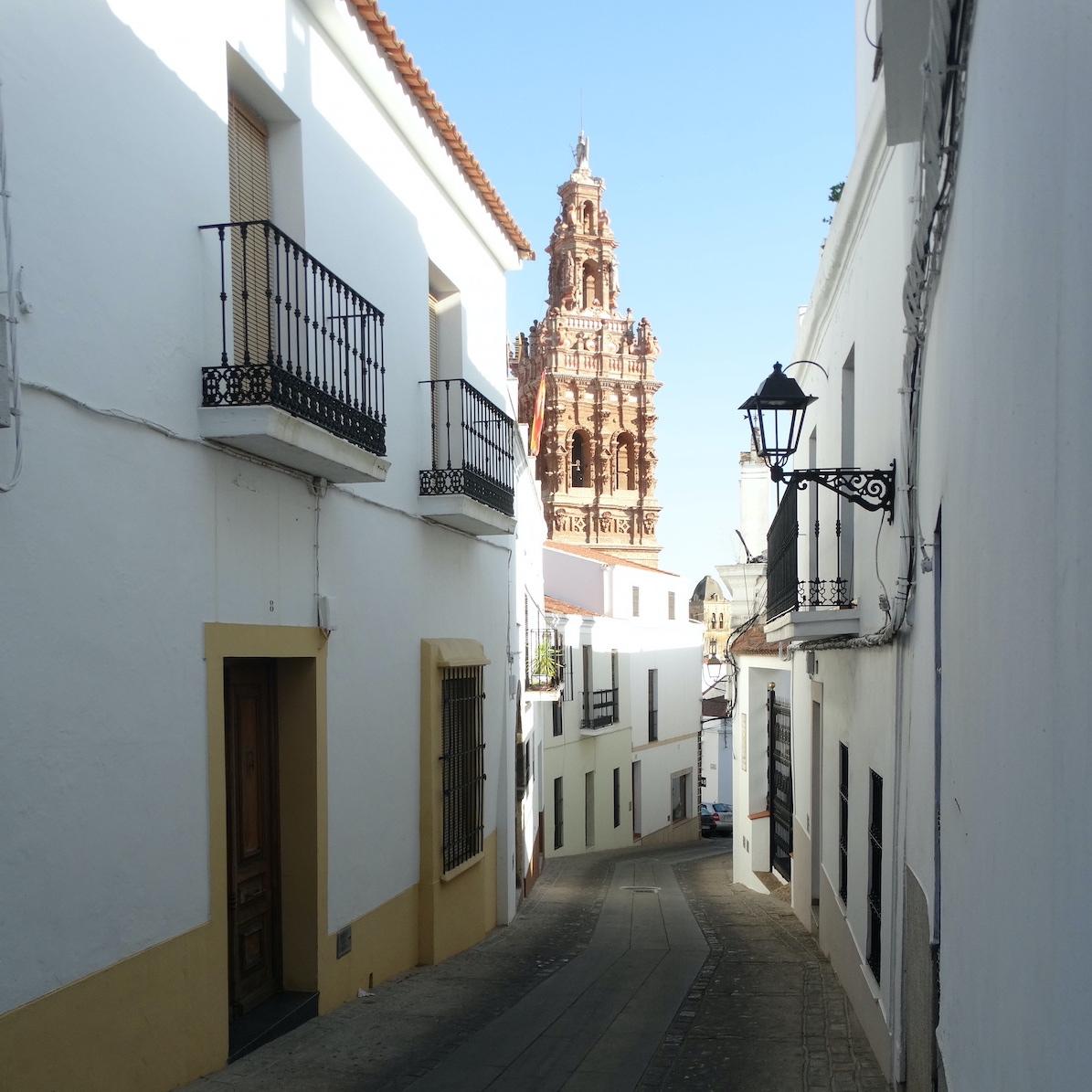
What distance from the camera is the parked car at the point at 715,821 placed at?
37281mm

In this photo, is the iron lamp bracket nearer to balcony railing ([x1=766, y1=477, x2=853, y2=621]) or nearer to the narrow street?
balcony railing ([x1=766, y1=477, x2=853, y2=621])

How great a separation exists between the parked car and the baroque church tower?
475 inches

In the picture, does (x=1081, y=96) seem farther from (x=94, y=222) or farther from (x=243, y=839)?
(x=243, y=839)

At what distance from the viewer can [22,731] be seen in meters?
4.62

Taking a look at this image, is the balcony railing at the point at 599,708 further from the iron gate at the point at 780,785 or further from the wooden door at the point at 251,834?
the wooden door at the point at 251,834

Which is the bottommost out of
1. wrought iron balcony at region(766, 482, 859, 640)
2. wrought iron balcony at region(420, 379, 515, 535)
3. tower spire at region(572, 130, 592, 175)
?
wrought iron balcony at region(766, 482, 859, 640)

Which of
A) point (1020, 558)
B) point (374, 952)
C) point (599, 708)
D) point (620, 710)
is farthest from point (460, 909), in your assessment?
point (620, 710)

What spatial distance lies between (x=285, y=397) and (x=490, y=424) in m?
4.77

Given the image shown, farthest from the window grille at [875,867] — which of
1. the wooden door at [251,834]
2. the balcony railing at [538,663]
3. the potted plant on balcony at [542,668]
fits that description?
the potted plant on balcony at [542,668]

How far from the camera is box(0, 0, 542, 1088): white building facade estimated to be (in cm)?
481

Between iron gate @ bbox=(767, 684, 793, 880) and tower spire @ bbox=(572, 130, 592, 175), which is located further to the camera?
tower spire @ bbox=(572, 130, 592, 175)

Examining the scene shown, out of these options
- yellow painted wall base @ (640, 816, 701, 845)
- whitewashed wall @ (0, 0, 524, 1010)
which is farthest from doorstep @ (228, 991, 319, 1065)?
yellow painted wall base @ (640, 816, 701, 845)

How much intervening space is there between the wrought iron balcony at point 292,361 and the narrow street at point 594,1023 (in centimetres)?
300

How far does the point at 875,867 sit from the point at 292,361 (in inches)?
168
